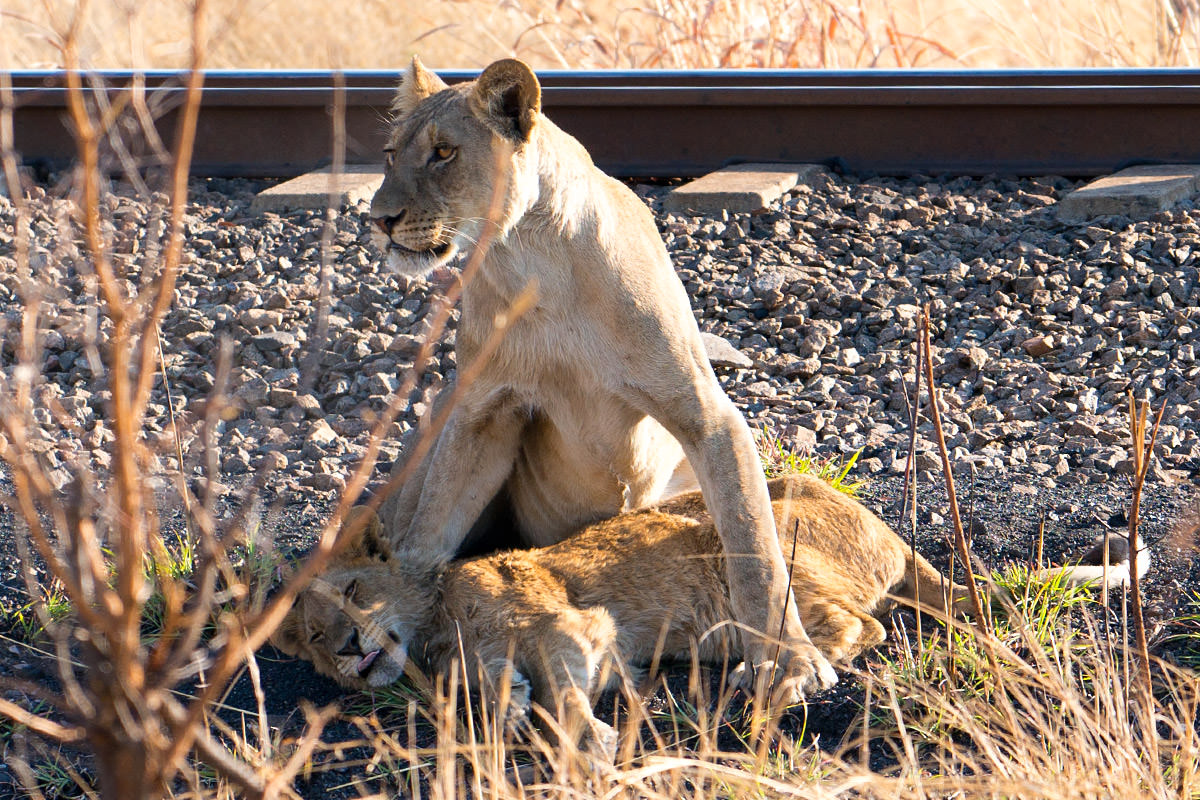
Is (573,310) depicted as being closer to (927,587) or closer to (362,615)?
(362,615)

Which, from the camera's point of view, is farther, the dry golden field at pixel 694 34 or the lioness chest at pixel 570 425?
the dry golden field at pixel 694 34

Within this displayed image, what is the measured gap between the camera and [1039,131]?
23.0ft

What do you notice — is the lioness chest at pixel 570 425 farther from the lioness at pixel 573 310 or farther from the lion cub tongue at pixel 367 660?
the lion cub tongue at pixel 367 660

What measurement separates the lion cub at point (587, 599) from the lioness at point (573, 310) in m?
0.18

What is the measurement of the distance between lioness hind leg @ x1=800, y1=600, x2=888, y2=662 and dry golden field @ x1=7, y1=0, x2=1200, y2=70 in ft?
17.0

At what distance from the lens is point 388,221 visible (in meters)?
3.66

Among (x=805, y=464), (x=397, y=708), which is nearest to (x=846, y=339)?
(x=805, y=464)

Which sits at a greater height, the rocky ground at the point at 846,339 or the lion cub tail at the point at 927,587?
the rocky ground at the point at 846,339

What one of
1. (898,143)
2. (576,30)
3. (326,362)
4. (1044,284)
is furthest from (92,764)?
(576,30)

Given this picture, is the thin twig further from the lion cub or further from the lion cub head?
the lion cub head

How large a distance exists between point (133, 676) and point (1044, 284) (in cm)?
489

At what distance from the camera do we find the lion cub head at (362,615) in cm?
362

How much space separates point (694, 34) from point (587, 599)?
6.62 meters

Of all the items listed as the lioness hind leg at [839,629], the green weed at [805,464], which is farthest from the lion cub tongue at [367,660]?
the green weed at [805,464]
